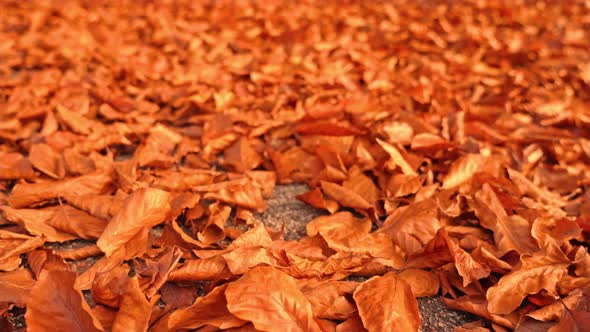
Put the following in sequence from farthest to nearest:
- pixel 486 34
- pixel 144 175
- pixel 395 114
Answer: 1. pixel 486 34
2. pixel 395 114
3. pixel 144 175

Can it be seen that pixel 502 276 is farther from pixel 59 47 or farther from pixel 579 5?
pixel 579 5

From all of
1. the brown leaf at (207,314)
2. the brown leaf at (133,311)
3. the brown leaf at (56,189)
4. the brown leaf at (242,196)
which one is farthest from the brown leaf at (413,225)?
the brown leaf at (56,189)

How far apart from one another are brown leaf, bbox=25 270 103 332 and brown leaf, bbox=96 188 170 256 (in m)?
0.18

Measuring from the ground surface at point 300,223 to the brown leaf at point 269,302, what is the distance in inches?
8.5

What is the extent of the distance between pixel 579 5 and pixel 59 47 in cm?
275

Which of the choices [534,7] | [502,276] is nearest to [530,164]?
[502,276]

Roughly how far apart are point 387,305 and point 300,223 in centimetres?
35

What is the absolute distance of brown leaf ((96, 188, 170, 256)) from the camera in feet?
2.82

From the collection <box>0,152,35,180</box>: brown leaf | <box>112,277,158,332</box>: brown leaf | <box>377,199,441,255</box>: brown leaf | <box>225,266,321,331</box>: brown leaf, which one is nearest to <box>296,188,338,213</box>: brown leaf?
<box>377,199,441,255</box>: brown leaf

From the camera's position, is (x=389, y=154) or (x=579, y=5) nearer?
(x=389, y=154)

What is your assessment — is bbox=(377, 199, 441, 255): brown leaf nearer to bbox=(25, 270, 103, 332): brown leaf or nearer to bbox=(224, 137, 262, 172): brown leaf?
bbox=(224, 137, 262, 172): brown leaf

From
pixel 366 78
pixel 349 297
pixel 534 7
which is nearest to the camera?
pixel 349 297

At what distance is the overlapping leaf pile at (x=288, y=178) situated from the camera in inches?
29.5

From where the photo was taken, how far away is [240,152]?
1215mm
